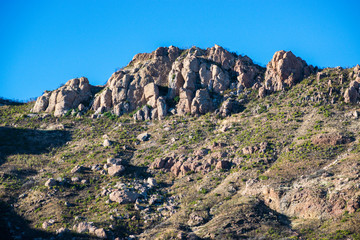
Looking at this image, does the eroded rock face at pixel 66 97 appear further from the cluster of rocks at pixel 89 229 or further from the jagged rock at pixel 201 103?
the cluster of rocks at pixel 89 229

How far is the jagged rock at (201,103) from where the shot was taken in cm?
9495

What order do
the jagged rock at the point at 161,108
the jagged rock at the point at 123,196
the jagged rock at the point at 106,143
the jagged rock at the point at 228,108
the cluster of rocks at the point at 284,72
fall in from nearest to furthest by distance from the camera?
1. the jagged rock at the point at 123,196
2. the jagged rock at the point at 106,143
3. the jagged rock at the point at 228,108
4. the cluster of rocks at the point at 284,72
5. the jagged rock at the point at 161,108

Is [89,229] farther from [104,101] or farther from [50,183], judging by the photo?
[104,101]

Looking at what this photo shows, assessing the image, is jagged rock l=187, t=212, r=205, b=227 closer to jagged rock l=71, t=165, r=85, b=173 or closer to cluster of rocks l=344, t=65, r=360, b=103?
jagged rock l=71, t=165, r=85, b=173

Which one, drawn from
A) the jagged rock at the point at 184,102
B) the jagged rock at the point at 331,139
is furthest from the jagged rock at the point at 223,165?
the jagged rock at the point at 184,102

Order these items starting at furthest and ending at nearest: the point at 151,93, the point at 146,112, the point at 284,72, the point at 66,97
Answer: the point at 66,97 → the point at 151,93 → the point at 146,112 → the point at 284,72

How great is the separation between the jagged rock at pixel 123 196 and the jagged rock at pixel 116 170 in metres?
7.88

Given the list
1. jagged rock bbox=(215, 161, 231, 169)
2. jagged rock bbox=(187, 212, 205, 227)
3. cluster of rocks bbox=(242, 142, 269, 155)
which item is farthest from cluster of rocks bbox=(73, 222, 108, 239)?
cluster of rocks bbox=(242, 142, 269, 155)

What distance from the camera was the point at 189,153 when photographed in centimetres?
7819

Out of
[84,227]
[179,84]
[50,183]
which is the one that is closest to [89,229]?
[84,227]

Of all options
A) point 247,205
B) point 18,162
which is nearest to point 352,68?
point 247,205

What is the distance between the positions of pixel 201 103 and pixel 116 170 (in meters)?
31.1

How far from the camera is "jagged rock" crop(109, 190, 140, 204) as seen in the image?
214ft

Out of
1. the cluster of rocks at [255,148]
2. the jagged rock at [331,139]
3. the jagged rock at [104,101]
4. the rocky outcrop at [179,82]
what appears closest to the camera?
the jagged rock at [331,139]
